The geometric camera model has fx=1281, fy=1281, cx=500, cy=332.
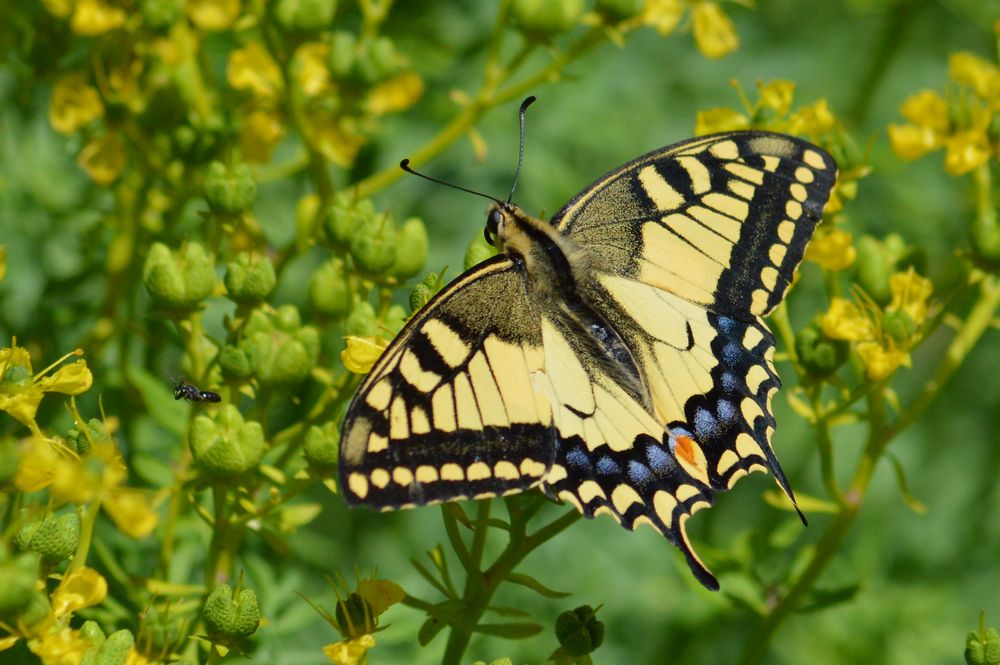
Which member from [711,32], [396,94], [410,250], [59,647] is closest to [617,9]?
[711,32]

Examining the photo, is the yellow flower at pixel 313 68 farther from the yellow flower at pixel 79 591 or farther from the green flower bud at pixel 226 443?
the yellow flower at pixel 79 591

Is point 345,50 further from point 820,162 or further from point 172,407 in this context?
point 820,162

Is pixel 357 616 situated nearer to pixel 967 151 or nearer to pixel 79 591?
pixel 79 591

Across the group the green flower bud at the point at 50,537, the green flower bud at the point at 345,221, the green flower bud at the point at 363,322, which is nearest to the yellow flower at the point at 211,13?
the green flower bud at the point at 345,221

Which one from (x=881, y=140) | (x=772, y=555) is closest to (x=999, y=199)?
(x=772, y=555)

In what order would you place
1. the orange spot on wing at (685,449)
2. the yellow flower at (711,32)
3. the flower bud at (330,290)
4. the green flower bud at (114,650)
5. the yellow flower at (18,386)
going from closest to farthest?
the green flower bud at (114,650), the yellow flower at (18,386), the orange spot on wing at (685,449), the flower bud at (330,290), the yellow flower at (711,32)

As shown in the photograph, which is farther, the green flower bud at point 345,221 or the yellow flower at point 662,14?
the yellow flower at point 662,14

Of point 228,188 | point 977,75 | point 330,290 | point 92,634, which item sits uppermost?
point 977,75

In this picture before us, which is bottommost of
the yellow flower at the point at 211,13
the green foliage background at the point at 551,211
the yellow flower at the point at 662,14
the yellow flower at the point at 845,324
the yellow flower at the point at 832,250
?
the green foliage background at the point at 551,211

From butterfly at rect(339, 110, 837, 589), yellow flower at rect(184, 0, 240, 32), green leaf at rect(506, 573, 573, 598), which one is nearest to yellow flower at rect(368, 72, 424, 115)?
yellow flower at rect(184, 0, 240, 32)
